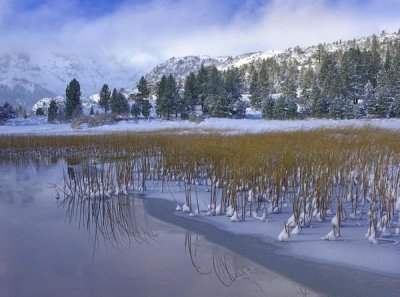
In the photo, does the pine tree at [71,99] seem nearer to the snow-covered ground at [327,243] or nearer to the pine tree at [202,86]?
the pine tree at [202,86]

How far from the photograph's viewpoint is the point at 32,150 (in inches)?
728

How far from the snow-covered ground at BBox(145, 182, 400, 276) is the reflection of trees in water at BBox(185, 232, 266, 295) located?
24.4 inches

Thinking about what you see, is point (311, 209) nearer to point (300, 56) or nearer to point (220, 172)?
point (220, 172)

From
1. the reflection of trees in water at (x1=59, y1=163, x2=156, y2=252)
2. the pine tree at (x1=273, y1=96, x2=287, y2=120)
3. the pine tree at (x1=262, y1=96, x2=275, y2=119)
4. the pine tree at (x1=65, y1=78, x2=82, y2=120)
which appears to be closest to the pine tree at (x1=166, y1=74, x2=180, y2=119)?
the pine tree at (x1=262, y1=96, x2=275, y2=119)

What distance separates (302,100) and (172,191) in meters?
47.3

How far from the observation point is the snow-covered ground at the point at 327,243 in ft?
14.5

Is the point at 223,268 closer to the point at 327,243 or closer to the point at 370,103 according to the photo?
the point at 327,243

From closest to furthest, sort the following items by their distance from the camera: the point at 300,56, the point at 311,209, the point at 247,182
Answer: the point at 311,209
the point at 247,182
the point at 300,56

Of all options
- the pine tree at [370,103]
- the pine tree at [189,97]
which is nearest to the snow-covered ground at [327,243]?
the pine tree at [370,103]

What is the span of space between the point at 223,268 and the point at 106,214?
2.95 m

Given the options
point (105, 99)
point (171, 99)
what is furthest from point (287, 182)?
point (105, 99)

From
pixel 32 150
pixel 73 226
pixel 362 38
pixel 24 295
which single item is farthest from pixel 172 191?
pixel 362 38

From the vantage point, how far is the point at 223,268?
14.5ft

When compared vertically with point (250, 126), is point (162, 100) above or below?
above
